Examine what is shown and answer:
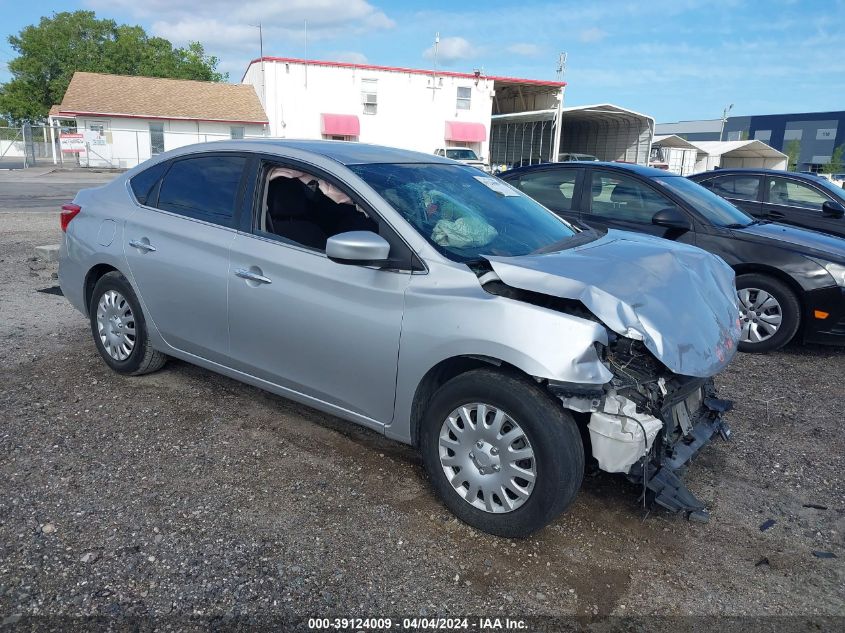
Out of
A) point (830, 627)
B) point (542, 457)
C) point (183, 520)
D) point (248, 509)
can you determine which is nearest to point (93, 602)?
point (183, 520)

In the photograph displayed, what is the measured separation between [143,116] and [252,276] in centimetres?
3613

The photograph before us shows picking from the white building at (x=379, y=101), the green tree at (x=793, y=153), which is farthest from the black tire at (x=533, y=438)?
the green tree at (x=793, y=153)

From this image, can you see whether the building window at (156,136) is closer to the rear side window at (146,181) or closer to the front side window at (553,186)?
the front side window at (553,186)

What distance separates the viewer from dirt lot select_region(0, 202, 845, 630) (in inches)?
103

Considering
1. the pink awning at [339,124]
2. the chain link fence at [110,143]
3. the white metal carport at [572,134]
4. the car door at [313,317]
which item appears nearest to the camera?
the car door at [313,317]

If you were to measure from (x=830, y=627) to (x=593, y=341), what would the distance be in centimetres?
142

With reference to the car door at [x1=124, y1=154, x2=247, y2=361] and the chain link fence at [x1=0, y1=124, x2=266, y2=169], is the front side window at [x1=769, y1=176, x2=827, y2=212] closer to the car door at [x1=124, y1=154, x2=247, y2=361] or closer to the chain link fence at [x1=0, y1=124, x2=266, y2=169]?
the car door at [x1=124, y1=154, x2=247, y2=361]

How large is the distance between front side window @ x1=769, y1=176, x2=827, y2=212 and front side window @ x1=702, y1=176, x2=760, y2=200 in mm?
191

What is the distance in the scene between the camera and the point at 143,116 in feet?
116

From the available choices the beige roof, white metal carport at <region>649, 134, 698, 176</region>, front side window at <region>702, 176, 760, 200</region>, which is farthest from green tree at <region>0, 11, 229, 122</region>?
front side window at <region>702, 176, 760, 200</region>

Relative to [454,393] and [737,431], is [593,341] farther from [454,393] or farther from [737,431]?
[737,431]

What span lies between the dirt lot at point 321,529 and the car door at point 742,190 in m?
4.95

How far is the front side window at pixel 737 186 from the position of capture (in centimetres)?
877

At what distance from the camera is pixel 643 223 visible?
6.44 metres
